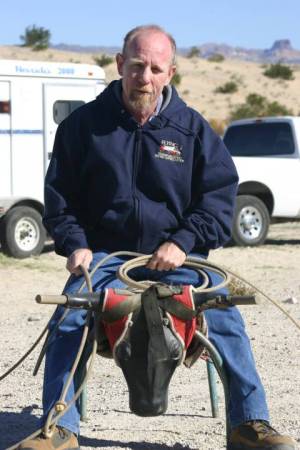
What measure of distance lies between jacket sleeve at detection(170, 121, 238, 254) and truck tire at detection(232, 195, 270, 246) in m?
9.67

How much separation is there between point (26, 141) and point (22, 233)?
1.15 meters

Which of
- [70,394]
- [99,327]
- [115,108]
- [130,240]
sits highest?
[115,108]

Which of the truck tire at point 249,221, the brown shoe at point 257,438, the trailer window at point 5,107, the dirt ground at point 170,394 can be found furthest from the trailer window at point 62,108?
the brown shoe at point 257,438

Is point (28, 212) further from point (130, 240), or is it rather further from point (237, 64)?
point (237, 64)

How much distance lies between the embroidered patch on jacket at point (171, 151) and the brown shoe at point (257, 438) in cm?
110

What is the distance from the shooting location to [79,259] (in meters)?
4.36

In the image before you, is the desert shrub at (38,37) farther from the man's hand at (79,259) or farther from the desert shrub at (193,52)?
the man's hand at (79,259)

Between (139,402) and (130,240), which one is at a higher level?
(130,240)

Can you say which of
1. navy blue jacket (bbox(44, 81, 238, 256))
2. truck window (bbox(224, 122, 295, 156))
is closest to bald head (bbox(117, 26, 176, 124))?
navy blue jacket (bbox(44, 81, 238, 256))

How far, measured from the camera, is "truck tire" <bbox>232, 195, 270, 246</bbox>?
1428 cm

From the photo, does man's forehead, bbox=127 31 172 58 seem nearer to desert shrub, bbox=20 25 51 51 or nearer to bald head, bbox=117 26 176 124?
bald head, bbox=117 26 176 124

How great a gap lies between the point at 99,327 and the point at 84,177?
0.65 meters

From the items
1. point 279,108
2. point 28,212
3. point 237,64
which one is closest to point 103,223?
point 28,212

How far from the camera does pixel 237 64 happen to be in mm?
69875
